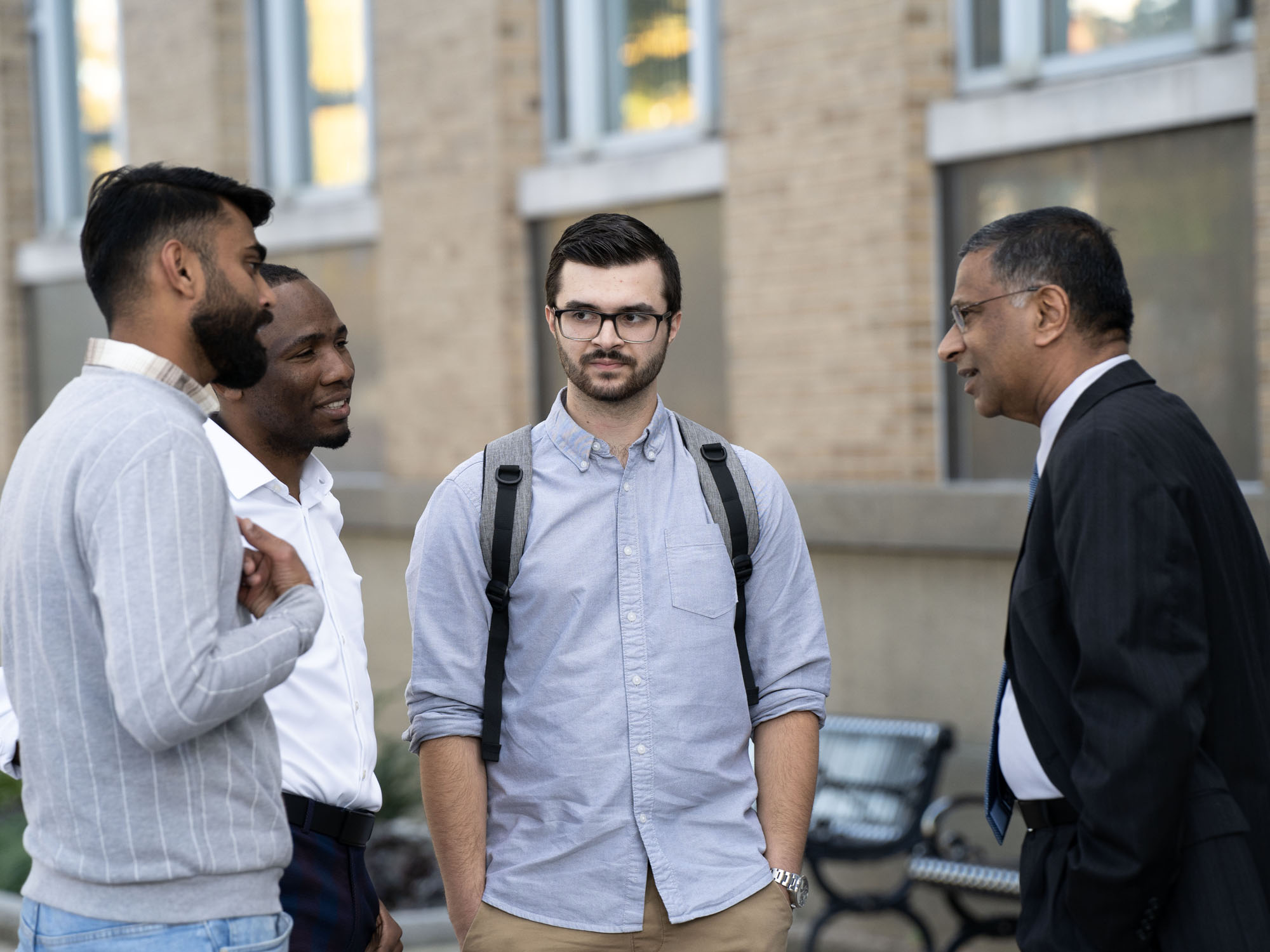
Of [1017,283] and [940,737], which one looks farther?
[940,737]

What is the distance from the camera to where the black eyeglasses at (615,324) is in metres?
3.20

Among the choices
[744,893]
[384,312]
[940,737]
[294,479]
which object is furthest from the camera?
[384,312]

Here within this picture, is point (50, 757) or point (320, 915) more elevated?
point (50, 757)

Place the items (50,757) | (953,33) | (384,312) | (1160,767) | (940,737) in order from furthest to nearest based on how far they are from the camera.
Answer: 1. (384,312)
2. (953,33)
3. (940,737)
4. (1160,767)
5. (50,757)

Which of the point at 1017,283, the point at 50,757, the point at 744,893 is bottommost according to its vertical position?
the point at 744,893

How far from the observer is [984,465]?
7.28 meters

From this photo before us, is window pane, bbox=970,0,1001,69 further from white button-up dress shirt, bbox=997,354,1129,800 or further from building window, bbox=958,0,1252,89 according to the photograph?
white button-up dress shirt, bbox=997,354,1129,800

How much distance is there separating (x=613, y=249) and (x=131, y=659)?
1457 mm

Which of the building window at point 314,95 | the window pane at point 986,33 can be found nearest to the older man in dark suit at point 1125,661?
the window pane at point 986,33

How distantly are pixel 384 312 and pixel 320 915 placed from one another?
7.40 m

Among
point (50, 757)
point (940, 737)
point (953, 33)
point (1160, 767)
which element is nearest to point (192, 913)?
point (50, 757)

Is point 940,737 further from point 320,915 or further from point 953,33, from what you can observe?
point 320,915

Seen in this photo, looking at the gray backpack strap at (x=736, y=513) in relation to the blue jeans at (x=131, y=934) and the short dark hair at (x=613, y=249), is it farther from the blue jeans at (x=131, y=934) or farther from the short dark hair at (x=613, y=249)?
the blue jeans at (x=131, y=934)

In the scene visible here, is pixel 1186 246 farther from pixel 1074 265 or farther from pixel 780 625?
pixel 780 625
